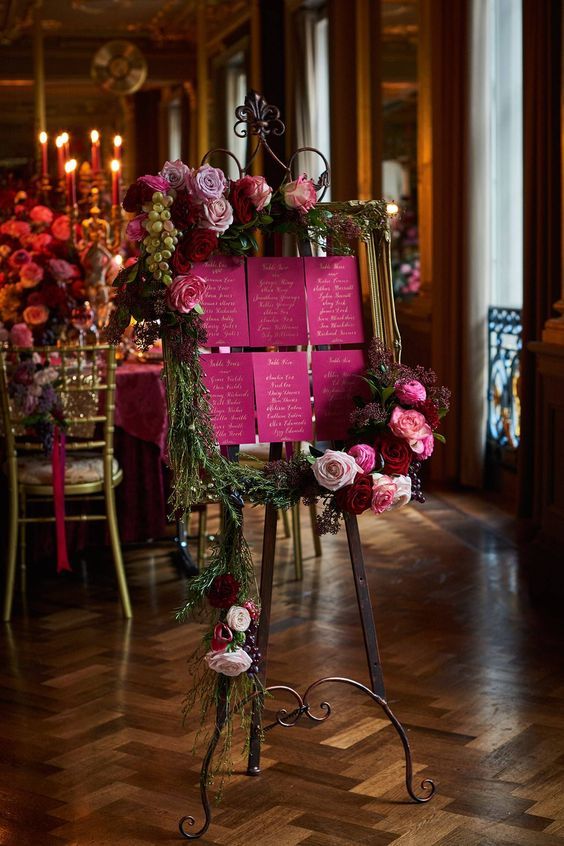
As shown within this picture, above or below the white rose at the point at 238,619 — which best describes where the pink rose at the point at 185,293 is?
above

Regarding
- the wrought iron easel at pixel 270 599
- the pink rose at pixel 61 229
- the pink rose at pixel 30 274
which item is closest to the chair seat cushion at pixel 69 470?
the pink rose at pixel 30 274

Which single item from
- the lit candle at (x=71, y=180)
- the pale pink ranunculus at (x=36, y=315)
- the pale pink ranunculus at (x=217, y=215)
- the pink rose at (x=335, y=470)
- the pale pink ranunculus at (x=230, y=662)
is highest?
the lit candle at (x=71, y=180)

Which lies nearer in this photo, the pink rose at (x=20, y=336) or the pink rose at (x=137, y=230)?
the pink rose at (x=137, y=230)

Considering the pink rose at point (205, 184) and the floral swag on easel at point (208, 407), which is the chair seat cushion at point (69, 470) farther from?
the pink rose at point (205, 184)

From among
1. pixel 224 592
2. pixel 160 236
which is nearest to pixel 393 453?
pixel 224 592

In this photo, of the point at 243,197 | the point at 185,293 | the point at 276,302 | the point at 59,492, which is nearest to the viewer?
the point at 185,293

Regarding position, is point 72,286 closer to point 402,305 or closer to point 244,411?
point 244,411

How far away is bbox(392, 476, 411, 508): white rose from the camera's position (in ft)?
9.46

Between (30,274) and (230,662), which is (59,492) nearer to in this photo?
(30,274)

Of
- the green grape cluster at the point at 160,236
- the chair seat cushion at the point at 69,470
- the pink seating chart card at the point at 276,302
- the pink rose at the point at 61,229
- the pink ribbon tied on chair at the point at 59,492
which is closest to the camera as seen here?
the green grape cluster at the point at 160,236

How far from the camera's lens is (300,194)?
2.86m

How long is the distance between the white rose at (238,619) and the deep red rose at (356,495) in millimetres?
351

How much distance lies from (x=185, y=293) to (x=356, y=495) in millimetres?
637

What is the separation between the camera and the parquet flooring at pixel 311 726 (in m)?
2.83
